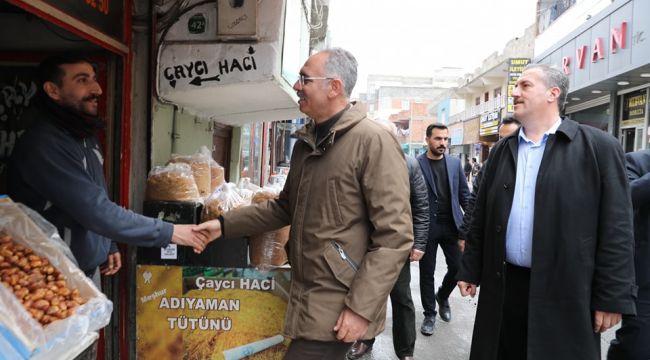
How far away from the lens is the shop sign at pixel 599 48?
1096cm

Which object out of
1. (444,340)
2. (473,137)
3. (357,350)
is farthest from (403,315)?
(473,137)

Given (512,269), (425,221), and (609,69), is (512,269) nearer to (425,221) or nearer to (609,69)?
(425,221)

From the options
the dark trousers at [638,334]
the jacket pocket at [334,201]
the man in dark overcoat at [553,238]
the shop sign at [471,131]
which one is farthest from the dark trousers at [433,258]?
the shop sign at [471,131]

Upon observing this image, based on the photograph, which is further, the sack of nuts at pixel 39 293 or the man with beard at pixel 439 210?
the man with beard at pixel 439 210

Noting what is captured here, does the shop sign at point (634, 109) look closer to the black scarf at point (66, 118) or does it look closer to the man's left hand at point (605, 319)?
the man's left hand at point (605, 319)

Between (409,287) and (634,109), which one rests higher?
(634,109)

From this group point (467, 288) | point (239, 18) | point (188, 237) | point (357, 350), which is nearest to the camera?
point (188, 237)

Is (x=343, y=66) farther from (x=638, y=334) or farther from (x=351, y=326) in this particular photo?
(x=638, y=334)

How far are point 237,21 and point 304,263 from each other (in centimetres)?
199

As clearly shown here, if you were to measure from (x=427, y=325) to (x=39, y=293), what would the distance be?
3.82 metres

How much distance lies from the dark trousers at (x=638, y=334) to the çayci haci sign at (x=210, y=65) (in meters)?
2.93

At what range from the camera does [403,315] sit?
12.7 ft

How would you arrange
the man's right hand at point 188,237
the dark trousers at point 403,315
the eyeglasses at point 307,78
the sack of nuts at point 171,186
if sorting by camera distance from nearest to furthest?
the eyeglasses at point 307,78
the man's right hand at point 188,237
the sack of nuts at point 171,186
the dark trousers at point 403,315

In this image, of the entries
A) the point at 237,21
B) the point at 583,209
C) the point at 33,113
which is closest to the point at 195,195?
the point at 237,21
